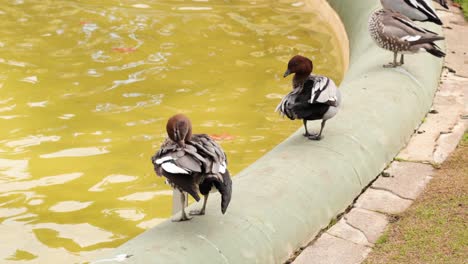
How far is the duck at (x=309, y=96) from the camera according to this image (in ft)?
19.9

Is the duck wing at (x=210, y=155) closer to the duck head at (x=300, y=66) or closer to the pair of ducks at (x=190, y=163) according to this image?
the pair of ducks at (x=190, y=163)

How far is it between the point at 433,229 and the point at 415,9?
9.77 ft

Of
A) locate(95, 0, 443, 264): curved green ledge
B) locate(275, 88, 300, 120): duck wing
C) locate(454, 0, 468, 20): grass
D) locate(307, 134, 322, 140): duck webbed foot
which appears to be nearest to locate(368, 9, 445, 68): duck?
locate(95, 0, 443, 264): curved green ledge

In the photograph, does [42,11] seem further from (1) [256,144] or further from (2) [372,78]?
(2) [372,78]

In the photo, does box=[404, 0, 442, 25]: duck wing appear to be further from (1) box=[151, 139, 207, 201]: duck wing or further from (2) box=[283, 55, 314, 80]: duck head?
(1) box=[151, 139, 207, 201]: duck wing

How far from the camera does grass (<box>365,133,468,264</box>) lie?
5.32m

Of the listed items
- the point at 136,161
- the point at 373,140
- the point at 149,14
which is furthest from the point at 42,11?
the point at 373,140

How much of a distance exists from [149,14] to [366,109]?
572 cm

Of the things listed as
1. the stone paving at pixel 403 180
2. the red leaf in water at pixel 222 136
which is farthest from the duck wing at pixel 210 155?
the red leaf in water at pixel 222 136

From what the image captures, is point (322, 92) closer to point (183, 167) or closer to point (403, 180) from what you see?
point (403, 180)

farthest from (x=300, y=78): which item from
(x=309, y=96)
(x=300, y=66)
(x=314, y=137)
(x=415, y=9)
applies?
(x=415, y=9)

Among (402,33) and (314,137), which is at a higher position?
(402,33)

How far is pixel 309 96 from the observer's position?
6.11 meters

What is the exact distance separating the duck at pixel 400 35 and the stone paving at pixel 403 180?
0.60 meters
